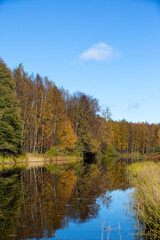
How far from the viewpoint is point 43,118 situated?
142 feet

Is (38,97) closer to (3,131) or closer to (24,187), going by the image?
(3,131)

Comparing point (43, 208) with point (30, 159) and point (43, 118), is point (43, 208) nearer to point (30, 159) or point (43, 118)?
point (30, 159)

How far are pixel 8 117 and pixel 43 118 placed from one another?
11828 mm

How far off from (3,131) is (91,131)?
87.7 ft

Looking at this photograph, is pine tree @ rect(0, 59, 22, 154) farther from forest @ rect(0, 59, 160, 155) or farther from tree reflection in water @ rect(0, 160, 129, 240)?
tree reflection in water @ rect(0, 160, 129, 240)

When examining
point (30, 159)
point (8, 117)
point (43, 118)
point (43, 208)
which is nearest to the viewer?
point (43, 208)

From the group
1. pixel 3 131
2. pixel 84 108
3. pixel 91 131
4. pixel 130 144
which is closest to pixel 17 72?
pixel 3 131

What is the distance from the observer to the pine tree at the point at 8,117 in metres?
30.7

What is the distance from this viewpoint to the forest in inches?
1270

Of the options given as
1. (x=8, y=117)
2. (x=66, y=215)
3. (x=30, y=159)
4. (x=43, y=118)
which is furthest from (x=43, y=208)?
(x=43, y=118)

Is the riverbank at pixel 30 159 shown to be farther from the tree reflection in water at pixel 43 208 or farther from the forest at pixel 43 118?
the tree reflection in water at pixel 43 208

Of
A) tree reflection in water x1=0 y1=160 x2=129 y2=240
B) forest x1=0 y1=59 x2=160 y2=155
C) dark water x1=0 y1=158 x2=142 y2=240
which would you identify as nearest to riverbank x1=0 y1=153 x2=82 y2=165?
forest x1=0 y1=59 x2=160 y2=155

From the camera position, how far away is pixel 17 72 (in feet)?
136

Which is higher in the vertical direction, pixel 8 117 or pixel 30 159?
pixel 8 117
